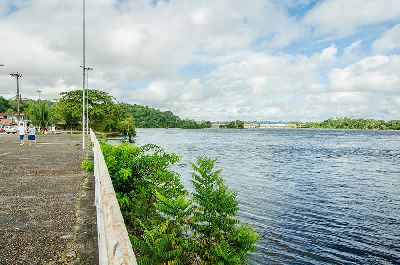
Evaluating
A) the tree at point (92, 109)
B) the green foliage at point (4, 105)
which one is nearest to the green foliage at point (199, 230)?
the tree at point (92, 109)

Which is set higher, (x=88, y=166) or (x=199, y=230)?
(x=88, y=166)

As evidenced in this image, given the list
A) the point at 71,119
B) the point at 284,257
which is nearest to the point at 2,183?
the point at 284,257

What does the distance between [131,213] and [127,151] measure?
77.2 inches

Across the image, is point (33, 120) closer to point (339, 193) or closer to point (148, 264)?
point (339, 193)

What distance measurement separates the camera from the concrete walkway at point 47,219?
4930 millimetres

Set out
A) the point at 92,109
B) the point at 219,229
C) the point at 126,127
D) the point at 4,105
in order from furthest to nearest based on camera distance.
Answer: the point at 4,105 < the point at 126,127 < the point at 92,109 < the point at 219,229

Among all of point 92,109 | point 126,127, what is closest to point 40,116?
point 92,109

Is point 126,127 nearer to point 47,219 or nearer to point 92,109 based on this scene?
point 92,109

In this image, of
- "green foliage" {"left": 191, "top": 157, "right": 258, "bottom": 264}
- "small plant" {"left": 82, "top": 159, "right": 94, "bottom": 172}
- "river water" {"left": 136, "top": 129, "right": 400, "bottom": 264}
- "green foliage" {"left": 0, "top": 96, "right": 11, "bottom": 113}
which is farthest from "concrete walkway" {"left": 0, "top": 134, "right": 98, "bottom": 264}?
"green foliage" {"left": 0, "top": 96, "right": 11, "bottom": 113}

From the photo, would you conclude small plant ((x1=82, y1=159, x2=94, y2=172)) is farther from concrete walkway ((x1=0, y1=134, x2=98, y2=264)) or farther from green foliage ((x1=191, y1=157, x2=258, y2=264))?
green foliage ((x1=191, y1=157, x2=258, y2=264))

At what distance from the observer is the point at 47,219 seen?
21.4 feet

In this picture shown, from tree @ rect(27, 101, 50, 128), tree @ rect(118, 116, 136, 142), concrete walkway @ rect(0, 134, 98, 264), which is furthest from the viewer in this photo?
tree @ rect(118, 116, 136, 142)

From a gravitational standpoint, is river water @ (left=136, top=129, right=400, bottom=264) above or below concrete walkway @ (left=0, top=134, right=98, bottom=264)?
below

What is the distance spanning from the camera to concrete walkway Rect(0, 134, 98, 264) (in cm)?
493
